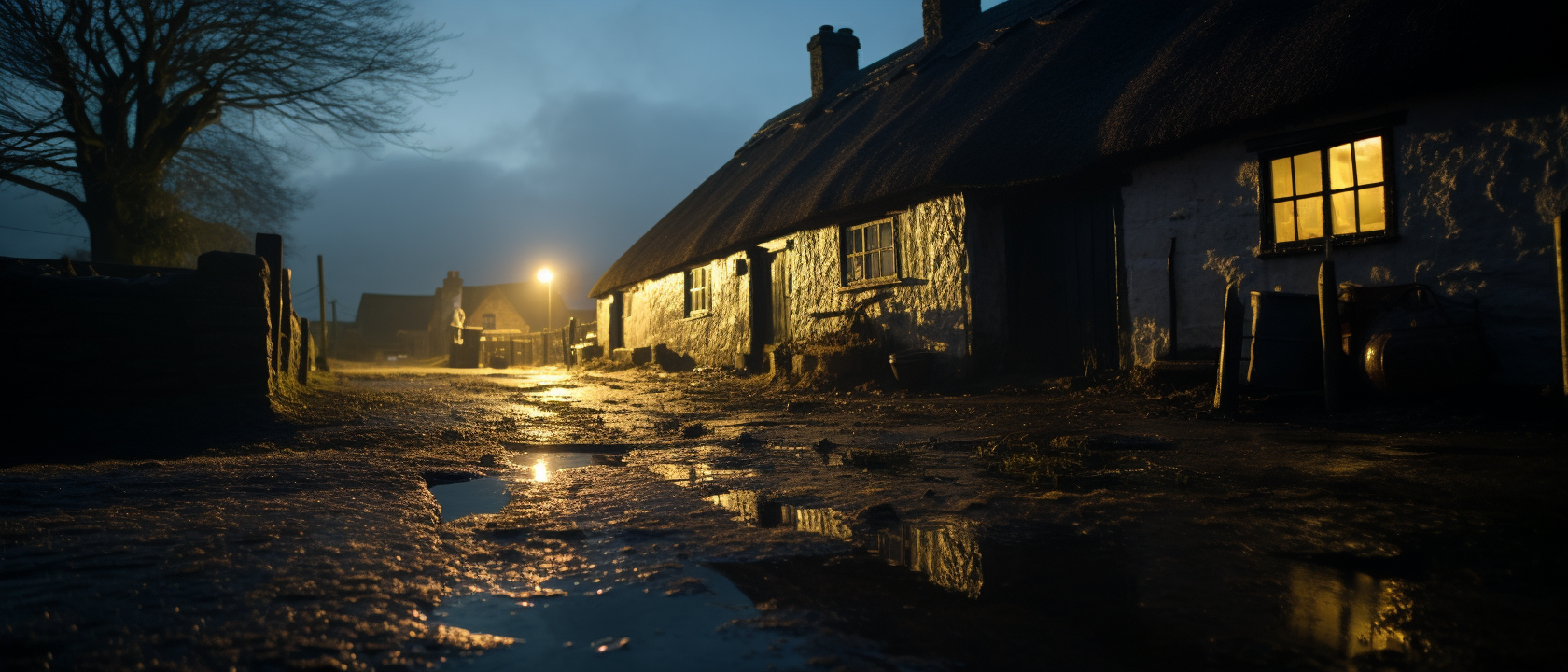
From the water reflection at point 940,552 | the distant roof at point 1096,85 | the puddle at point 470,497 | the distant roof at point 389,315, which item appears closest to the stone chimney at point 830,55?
the distant roof at point 1096,85

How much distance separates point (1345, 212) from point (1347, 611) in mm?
6098

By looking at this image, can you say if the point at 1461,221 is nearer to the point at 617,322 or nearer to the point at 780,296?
the point at 780,296

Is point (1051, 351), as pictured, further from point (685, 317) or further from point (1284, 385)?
point (685, 317)

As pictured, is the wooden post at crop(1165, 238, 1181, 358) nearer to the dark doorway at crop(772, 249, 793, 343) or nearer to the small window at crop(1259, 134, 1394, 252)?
the small window at crop(1259, 134, 1394, 252)

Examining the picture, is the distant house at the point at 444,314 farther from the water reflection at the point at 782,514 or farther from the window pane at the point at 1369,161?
the water reflection at the point at 782,514

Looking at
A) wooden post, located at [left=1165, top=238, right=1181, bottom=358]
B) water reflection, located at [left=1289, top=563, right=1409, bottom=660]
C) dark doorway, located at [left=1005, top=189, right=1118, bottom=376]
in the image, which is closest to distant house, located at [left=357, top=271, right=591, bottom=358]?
dark doorway, located at [left=1005, top=189, right=1118, bottom=376]

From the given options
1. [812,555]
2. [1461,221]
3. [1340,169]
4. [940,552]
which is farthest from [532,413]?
[1461,221]

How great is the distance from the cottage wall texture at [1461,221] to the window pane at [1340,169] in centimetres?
30

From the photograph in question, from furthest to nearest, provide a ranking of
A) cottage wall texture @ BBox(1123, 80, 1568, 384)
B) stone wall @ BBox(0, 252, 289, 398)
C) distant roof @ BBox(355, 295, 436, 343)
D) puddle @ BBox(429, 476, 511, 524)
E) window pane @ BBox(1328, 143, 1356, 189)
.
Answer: distant roof @ BBox(355, 295, 436, 343)
window pane @ BBox(1328, 143, 1356, 189)
stone wall @ BBox(0, 252, 289, 398)
cottage wall texture @ BBox(1123, 80, 1568, 384)
puddle @ BBox(429, 476, 511, 524)

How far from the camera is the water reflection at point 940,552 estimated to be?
6.59 ft

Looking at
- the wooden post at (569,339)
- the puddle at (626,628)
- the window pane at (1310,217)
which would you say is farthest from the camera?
the wooden post at (569,339)

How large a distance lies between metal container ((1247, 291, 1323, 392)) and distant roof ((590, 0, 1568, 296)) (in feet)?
5.49

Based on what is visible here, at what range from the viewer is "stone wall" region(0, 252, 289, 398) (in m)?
5.53

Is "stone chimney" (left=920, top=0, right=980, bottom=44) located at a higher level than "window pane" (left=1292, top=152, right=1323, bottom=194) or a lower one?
higher
